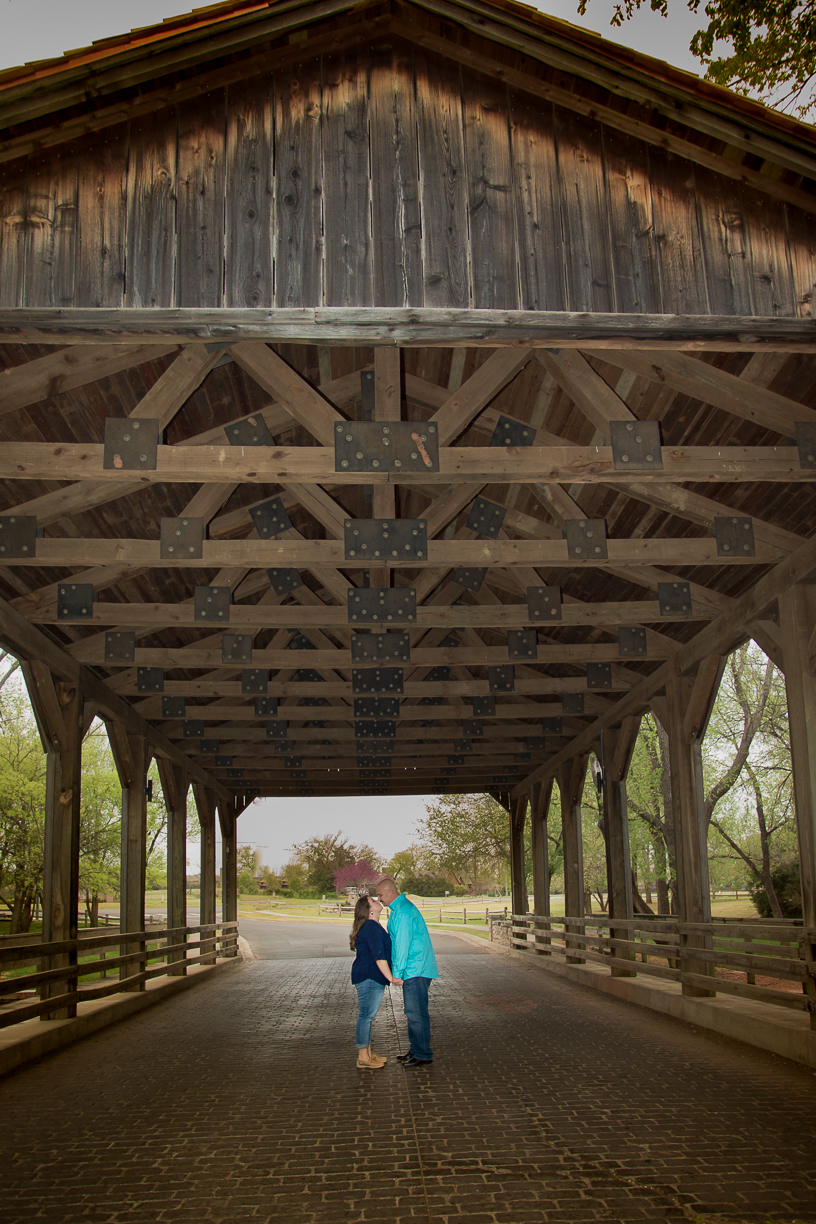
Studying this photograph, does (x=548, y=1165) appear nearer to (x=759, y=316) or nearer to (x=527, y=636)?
(x=759, y=316)

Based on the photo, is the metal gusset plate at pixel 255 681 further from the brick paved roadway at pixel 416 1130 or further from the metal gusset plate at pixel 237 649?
the brick paved roadway at pixel 416 1130

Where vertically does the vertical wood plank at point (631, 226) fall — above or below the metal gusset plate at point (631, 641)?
above

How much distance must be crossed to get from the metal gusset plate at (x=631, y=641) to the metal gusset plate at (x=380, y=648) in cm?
240

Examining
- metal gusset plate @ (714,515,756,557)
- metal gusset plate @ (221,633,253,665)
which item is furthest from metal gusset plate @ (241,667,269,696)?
metal gusset plate @ (714,515,756,557)

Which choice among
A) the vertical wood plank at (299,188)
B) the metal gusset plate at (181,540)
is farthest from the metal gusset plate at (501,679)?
the vertical wood plank at (299,188)

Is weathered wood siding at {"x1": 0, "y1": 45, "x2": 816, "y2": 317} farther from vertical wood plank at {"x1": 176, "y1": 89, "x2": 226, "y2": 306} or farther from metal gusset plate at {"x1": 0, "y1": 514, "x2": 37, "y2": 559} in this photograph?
metal gusset plate at {"x1": 0, "y1": 514, "x2": 37, "y2": 559}

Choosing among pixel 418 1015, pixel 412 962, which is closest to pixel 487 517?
pixel 412 962

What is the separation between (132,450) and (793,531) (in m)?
5.44

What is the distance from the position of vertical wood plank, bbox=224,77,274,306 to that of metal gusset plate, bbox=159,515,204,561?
282 centimetres

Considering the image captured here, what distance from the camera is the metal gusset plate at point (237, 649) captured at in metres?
9.98

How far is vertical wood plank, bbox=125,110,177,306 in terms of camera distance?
476 centimetres

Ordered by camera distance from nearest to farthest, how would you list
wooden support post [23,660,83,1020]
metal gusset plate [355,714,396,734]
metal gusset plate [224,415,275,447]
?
metal gusset plate [224,415,275,447]
wooden support post [23,660,83,1020]
metal gusset plate [355,714,396,734]

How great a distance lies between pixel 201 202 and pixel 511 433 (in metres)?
2.94

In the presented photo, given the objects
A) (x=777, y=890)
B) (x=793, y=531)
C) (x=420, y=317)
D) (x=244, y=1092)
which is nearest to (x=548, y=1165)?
(x=244, y=1092)
